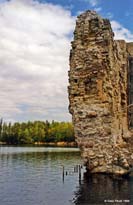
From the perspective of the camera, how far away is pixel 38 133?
149m

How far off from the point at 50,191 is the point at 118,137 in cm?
1344

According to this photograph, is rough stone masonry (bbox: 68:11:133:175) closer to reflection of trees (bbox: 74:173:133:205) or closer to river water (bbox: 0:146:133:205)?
reflection of trees (bbox: 74:173:133:205)

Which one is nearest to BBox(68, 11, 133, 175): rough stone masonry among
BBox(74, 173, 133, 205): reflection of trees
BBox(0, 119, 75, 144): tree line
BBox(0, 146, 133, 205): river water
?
BBox(74, 173, 133, 205): reflection of trees

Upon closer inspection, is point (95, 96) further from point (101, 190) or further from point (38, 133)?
point (38, 133)

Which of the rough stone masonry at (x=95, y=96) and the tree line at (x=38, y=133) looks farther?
the tree line at (x=38, y=133)

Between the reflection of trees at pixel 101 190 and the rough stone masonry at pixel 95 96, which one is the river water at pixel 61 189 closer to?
the reflection of trees at pixel 101 190

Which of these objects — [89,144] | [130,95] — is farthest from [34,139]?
[89,144]

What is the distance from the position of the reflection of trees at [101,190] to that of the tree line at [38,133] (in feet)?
340

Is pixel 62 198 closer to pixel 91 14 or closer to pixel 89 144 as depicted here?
pixel 89 144

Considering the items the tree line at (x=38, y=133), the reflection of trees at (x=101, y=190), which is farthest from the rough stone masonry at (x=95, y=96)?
the tree line at (x=38, y=133)

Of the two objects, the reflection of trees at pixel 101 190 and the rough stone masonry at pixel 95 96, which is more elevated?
the rough stone masonry at pixel 95 96

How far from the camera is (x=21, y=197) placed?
29109 mm

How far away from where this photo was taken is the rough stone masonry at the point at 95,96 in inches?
1517

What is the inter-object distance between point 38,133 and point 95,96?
368ft
